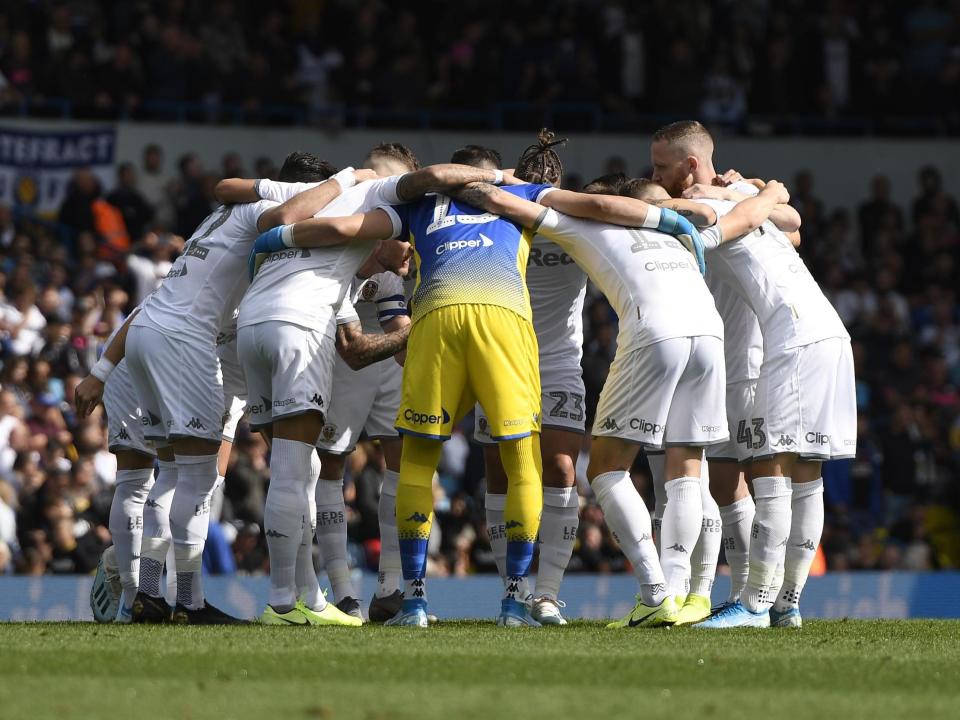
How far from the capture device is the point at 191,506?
8172mm

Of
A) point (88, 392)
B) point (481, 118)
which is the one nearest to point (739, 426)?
point (88, 392)

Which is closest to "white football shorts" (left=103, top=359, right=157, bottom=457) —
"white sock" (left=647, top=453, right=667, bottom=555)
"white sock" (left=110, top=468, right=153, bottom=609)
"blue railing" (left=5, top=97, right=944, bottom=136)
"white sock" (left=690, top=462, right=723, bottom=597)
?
"white sock" (left=110, top=468, right=153, bottom=609)

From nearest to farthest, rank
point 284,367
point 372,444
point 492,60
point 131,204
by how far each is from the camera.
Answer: point 284,367
point 372,444
point 131,204
point 492,60

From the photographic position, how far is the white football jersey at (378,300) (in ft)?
29.9

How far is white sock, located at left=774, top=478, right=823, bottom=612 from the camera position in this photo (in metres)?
8.32

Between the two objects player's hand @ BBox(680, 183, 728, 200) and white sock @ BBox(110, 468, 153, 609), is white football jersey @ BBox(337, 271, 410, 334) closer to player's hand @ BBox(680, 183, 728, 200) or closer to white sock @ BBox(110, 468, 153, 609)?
white sock @ BBox(110, 468, 153, 609)

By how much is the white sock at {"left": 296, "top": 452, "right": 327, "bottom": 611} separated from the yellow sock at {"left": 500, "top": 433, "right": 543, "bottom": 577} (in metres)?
1.21

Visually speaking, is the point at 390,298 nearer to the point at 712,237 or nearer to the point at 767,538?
the point at 712,237

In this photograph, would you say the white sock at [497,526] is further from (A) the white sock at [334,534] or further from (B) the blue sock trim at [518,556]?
(B) the blue sock trim at [518,556]

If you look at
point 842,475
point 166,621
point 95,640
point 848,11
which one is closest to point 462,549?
point 842,475

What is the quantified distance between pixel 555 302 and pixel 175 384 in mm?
2261

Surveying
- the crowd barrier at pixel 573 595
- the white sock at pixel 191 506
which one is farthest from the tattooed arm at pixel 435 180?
the crowd barrier at pixel 573 595

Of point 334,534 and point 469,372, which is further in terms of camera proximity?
point 334,534

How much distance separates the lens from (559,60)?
72.7ft
